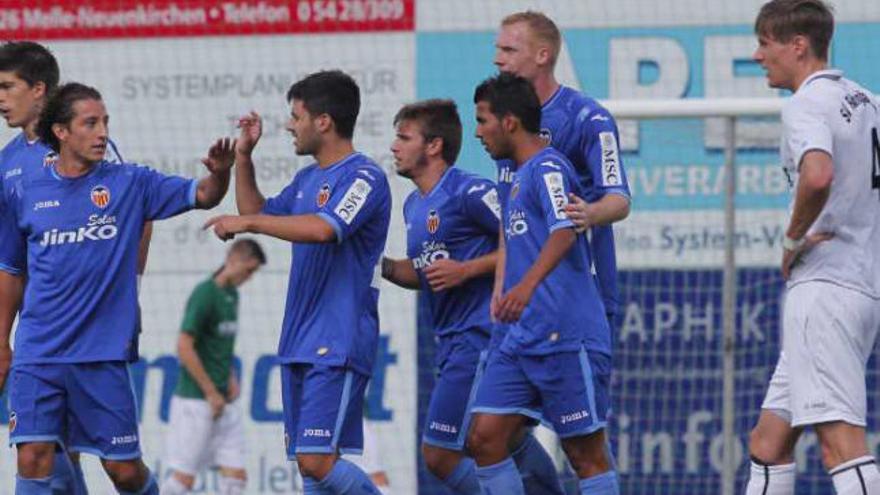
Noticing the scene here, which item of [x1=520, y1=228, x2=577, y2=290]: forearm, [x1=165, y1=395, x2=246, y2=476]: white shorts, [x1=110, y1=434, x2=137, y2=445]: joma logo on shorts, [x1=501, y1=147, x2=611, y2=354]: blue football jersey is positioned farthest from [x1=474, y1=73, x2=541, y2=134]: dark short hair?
[x1=165, y1=395, x2=246, y2=476]: white shorts

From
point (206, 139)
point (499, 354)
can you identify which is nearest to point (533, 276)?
point (499, 354)

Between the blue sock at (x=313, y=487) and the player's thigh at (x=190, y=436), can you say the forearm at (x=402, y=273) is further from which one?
the player's thigh at (x=190, y=436)

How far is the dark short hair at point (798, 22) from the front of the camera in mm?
7031

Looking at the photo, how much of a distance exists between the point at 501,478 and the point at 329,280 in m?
1.02

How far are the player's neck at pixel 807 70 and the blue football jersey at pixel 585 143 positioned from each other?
105cm

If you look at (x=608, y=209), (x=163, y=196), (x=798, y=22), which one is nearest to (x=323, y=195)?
(x=163, y=196)

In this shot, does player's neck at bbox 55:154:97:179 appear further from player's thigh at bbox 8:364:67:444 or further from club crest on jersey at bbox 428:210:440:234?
club crest on jersey at bbox 428:210:440:234

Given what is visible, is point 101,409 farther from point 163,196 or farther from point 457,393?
point 457,393

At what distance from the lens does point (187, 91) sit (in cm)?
1308

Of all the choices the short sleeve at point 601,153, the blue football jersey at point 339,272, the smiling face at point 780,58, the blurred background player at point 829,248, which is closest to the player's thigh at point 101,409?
the blue football jersey at point 339,272

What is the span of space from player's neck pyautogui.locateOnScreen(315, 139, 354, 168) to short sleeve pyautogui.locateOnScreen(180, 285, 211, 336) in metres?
4.76

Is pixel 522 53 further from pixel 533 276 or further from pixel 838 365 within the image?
pixel 838 365

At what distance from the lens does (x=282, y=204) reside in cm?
830

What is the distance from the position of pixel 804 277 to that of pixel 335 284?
1962 mm
